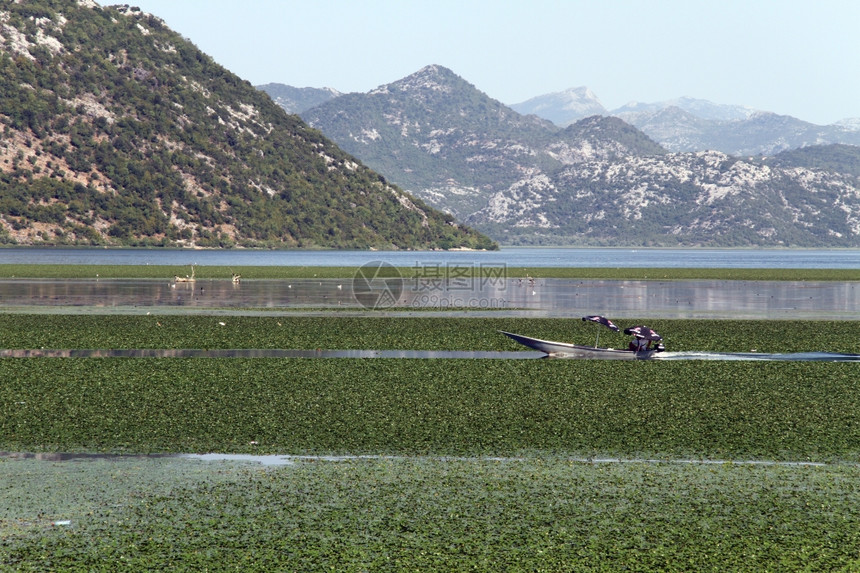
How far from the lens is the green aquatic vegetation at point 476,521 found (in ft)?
43.4

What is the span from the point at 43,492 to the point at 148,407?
26.2 ft

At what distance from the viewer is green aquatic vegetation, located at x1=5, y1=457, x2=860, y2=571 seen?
13219 millimetres

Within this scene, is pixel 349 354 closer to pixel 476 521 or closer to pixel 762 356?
pixel 762 356

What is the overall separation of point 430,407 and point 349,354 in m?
12.5

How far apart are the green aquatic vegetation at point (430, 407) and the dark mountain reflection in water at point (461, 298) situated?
25161 mm

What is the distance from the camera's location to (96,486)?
1664cm

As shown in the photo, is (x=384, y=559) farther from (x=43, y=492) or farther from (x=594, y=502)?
(x=43, y=492)

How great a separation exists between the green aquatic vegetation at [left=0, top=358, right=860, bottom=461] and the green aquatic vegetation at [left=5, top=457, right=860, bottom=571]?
6.73 ft

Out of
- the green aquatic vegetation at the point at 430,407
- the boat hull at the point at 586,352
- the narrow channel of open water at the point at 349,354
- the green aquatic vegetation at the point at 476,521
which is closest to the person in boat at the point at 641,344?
the boat hull at the point at 586,352

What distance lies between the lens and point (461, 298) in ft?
259

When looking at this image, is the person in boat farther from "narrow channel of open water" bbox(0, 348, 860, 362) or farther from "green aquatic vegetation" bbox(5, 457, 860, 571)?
"green aquatic vegetation" bbox(5, 457, 860, 571)

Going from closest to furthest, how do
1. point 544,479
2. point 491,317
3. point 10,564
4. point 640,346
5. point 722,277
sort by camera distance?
point 10,564 < point 544,479 < point 640,346 < point 491,317 < point 722,277

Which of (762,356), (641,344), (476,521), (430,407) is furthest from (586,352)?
(476,521)

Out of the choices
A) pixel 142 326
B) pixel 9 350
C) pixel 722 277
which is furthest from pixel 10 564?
pixel 722 277
